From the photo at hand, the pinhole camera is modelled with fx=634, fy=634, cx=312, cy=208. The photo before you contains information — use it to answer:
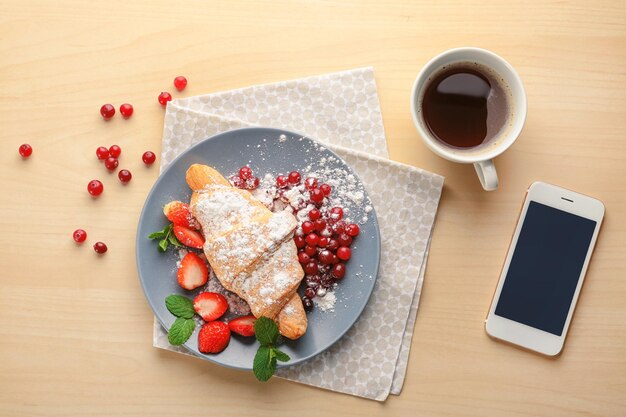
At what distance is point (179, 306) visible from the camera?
1356 mm

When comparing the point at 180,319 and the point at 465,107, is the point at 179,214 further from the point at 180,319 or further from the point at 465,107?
the point at 465,107

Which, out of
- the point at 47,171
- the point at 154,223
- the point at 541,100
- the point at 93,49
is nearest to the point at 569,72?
the point at 541,100

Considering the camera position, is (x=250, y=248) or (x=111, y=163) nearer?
(x=250, y=248)

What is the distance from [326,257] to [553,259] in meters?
0.51

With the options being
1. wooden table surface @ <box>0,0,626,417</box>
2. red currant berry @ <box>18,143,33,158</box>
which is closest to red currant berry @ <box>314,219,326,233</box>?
wooden table surface @ <box>0,0,626,417</box>

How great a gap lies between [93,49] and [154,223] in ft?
1.45

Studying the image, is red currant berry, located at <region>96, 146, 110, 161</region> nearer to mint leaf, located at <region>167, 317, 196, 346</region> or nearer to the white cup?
mint leaf, located at <region>167, 317, 196, 346</region>

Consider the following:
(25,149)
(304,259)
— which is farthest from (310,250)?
→ (25,149)

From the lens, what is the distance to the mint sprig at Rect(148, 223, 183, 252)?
1362 mm

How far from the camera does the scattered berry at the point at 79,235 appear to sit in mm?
1437

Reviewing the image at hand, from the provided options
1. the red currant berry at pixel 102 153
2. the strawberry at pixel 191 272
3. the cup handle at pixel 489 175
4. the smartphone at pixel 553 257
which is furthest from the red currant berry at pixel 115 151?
the smartphone at pixel 553 257

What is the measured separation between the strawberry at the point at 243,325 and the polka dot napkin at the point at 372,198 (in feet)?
0.48

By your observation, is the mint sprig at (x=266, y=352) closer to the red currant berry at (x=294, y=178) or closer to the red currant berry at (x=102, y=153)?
the red currant berry at (x=294, y=178)

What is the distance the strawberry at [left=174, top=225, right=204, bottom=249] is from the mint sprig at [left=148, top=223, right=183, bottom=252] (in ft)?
0.04
